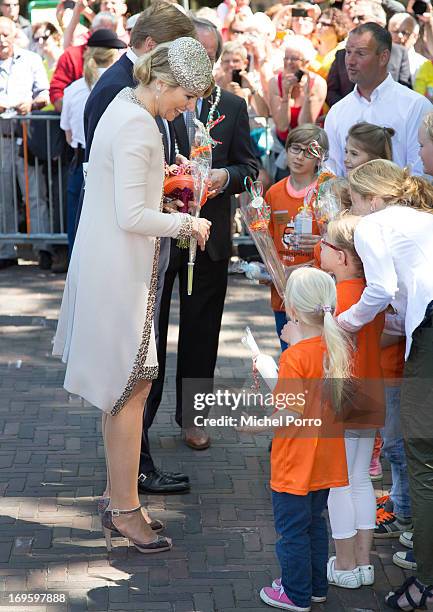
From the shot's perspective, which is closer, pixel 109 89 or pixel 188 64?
pixel 188 64

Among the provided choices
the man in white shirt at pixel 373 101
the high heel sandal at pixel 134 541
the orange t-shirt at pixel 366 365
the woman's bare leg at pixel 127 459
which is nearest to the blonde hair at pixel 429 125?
the orange t-shirt at pixel 366 365

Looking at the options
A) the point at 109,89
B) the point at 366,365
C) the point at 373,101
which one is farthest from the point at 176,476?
the point at 373,101

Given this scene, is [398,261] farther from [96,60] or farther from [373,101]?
[96,60]

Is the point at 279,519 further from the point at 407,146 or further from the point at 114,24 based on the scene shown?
the point at 114,24

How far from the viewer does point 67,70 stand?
30.7 feet

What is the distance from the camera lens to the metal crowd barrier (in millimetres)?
9664

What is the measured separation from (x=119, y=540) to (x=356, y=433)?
1200 mm

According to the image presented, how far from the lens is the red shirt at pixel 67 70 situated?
9.31 m

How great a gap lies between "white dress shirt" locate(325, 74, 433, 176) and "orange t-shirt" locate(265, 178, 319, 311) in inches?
22.4

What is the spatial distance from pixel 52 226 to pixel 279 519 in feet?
21.0

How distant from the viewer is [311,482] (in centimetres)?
387

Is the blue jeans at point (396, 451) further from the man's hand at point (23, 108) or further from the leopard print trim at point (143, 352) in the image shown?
the man's hand at point (23, 108)

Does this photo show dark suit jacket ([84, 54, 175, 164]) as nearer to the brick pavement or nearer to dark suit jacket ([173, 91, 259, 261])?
dark suit jacket ([173, 91, 259, 261])

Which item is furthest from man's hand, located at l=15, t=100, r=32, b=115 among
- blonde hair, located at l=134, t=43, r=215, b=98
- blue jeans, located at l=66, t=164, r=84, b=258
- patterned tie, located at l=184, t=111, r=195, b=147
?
blonde hair, located at l=134, t=43, r=215, b=98
